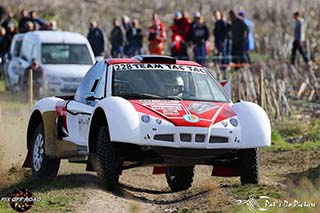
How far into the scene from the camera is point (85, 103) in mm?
14250

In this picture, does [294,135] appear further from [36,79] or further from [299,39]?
[299,39]

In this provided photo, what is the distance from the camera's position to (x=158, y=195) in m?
13.9

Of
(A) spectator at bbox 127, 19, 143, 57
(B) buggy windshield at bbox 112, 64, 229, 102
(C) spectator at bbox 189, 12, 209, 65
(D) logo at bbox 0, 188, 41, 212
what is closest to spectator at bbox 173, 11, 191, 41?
(C) spectator at bbox 189, 12, 209, 65

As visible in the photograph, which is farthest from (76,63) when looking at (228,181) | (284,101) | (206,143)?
(206,143)

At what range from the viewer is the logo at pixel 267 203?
10.7 meters

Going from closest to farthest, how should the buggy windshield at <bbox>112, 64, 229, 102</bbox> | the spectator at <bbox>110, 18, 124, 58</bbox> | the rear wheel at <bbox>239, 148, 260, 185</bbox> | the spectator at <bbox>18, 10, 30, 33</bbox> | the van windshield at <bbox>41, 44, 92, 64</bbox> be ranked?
the rear wheel at <bbox>239, 148, 260, 185</bbox> < the buggy windshield at <bbox>112, 64, 229, 102</bbox> < the van windshield at <bbox>41, 44, 92, 64</bbox> < the spectator at <bbox>110, 18, 124, 58</bbox> < the spectator at <bbox>18, 10, 30, 33</bbox>

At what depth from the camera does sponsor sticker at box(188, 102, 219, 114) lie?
13.0 metres

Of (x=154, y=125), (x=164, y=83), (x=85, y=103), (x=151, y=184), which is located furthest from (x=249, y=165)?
(x=85, y=103)

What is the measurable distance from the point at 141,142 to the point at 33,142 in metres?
3.56

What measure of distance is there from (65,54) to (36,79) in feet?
5.65

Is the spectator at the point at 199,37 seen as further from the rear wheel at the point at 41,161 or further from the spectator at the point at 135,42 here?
the rear wheel at the point at 41,161

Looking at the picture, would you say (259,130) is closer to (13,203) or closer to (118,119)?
(118,119)

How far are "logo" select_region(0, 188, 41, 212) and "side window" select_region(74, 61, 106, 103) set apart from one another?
1.77 meters

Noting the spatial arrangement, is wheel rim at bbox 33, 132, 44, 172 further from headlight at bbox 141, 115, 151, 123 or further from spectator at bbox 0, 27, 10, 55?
spectator at bbox 0, 27, 10, 55
